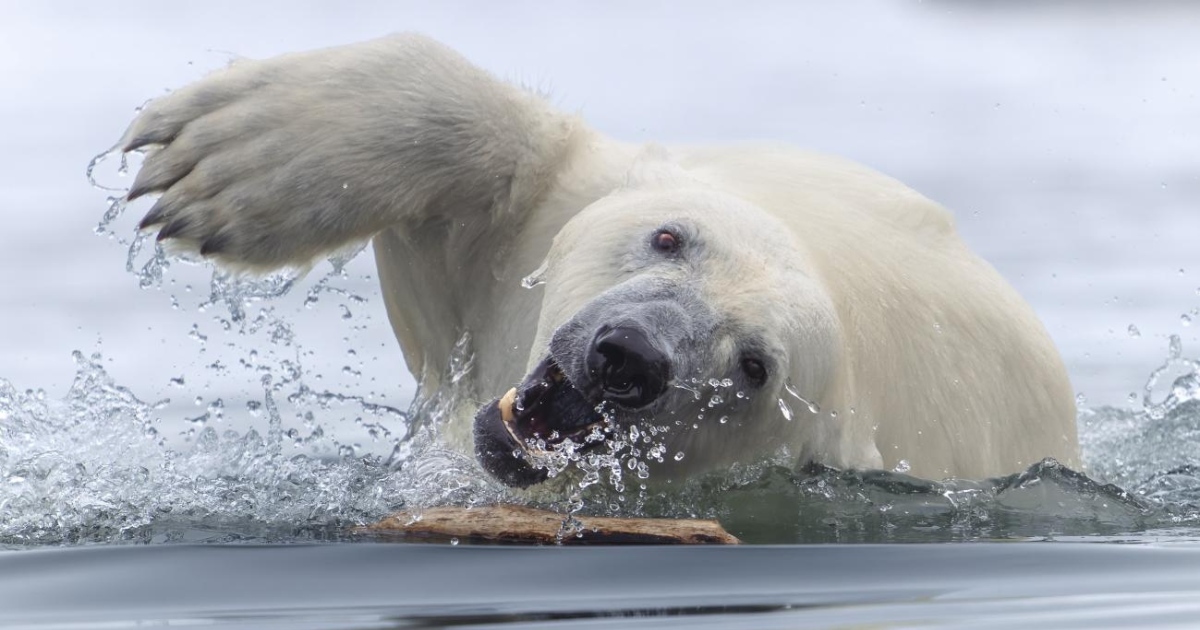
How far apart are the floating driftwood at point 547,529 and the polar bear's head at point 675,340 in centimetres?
26

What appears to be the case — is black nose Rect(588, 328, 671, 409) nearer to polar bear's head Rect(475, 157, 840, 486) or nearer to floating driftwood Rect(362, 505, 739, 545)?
polar bear's head Rect(475, 157, 840, 486)

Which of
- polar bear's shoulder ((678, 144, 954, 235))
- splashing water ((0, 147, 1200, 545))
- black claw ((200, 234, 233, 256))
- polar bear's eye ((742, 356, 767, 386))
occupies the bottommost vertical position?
splashing water ((0, 147, 1200, 545))

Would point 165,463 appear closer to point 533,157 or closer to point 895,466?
point 533,157

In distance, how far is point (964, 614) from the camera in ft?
8.35

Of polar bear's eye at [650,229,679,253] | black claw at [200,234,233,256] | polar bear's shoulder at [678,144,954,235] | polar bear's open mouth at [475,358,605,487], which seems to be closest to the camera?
polar bear's open mouth at [475,358,605,487]

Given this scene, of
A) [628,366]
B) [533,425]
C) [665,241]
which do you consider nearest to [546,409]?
[533,425]

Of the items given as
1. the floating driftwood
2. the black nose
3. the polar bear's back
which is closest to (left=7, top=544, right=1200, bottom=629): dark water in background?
the floating driftwood

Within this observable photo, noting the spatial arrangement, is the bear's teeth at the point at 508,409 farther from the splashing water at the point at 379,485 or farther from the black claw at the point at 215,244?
the black claw at the point at 215,244

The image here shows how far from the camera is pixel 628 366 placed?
3188 mm

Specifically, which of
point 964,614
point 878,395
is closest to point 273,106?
point 878,395

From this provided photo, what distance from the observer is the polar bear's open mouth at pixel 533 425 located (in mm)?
3428

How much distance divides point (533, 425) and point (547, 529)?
0.40m

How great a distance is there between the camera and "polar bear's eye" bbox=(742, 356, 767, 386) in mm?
3473

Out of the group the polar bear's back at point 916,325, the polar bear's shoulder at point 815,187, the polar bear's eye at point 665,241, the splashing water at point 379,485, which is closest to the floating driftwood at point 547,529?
the splashing water at point 379,485
